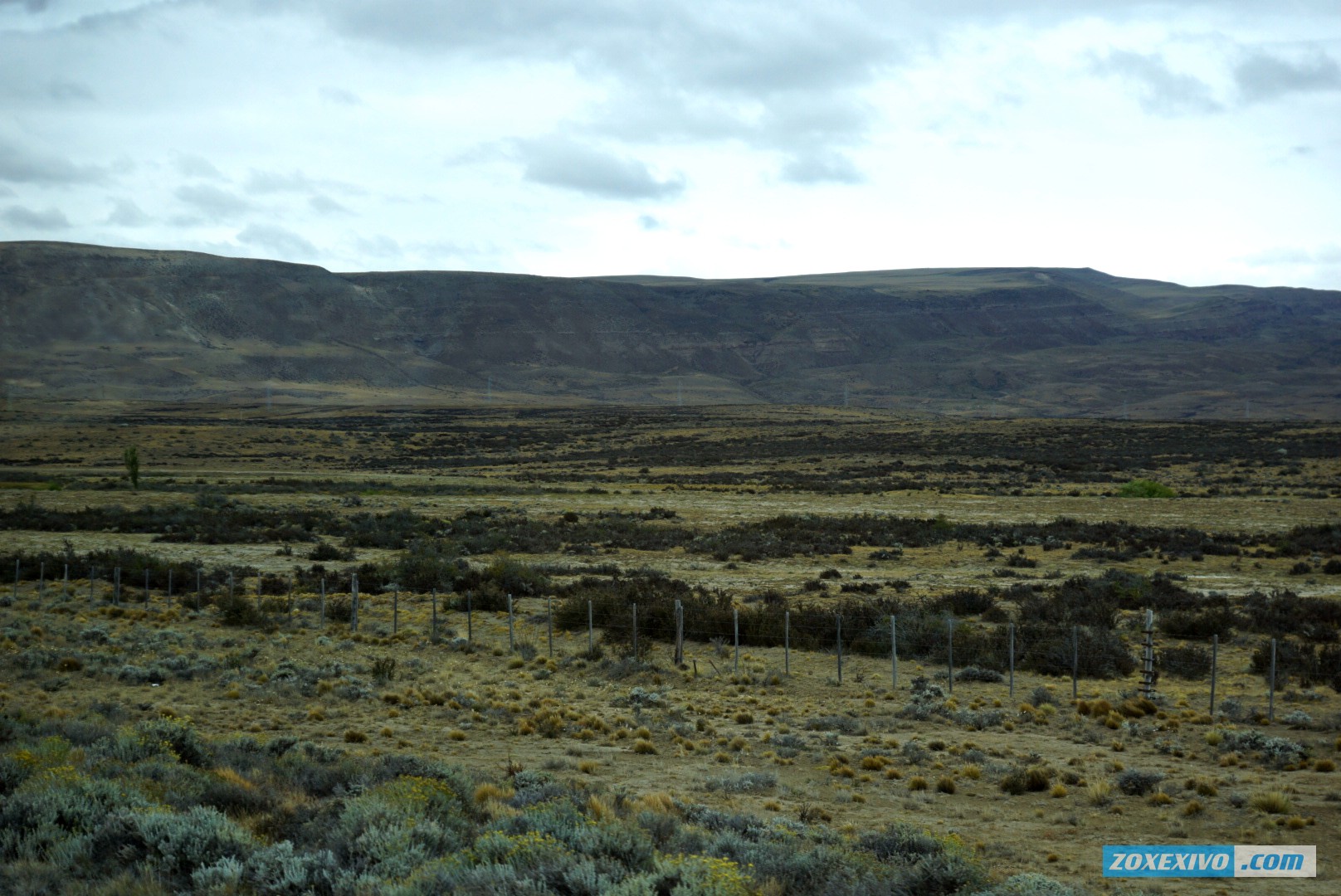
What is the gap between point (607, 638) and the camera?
2217cm

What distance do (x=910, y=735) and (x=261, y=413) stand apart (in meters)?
139

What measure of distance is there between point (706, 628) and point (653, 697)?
17.8 ft

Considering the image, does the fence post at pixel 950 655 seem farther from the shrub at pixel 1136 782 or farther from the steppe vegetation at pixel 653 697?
the shrub at pixel 1136 782

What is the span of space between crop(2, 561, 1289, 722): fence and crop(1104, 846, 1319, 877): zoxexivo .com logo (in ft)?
19.9

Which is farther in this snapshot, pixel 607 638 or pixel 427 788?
pixel 607 638

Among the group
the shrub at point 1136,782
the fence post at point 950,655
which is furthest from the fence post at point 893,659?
the shrub at point 1136,782

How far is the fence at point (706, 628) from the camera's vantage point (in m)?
19.1

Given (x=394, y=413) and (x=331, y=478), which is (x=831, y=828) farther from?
(x=394, y=413)

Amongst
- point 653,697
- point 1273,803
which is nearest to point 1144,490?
point 653,697

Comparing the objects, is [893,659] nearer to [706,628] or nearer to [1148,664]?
[1148,664]

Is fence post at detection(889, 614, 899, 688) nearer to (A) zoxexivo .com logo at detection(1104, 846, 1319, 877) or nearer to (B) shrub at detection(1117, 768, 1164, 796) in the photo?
(B) shrub at detection(1117, 768, 1164, 796)

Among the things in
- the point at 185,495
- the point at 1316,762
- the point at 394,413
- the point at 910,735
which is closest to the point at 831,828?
the point at 910,735

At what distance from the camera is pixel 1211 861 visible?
9.77 metres

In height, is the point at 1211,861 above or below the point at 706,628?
above
